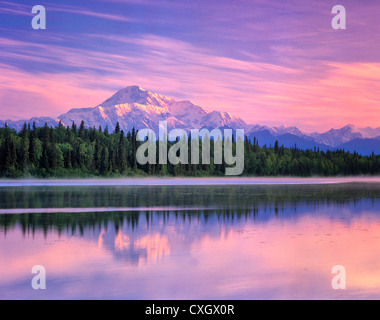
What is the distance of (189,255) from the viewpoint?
24297 mm

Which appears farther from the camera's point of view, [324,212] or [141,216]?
[324,212]

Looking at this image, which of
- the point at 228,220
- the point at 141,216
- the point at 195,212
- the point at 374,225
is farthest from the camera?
the point at 195,212

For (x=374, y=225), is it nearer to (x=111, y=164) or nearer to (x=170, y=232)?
(x=170, y=232)

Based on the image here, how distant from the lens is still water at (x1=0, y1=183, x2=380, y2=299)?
58.5 ft

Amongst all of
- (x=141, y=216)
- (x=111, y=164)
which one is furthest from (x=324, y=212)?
(x=111, y=164)

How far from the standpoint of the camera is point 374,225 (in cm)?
3556

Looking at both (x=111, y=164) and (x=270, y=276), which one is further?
(x=111, y=164)

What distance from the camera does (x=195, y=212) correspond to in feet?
145

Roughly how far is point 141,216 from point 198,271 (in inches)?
817

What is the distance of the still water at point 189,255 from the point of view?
17828 millimetres
